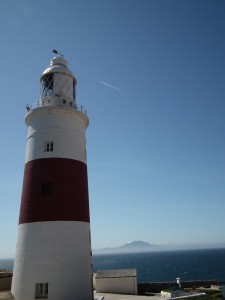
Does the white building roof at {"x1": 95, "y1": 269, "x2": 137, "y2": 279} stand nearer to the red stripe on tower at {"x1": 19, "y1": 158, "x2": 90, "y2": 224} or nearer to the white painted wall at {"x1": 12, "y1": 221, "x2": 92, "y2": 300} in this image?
the white painted wall at {"x1": 12, "y1": 221, "x2": 92, "y2": 300}

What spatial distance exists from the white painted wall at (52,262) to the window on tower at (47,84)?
27.7 ft

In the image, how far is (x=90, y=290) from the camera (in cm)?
1748

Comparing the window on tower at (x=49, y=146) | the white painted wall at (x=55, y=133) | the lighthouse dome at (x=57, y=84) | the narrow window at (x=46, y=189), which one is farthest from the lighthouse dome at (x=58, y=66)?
the narrow window at (x=46, y=189)

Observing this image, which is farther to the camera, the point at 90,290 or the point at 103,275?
the point at 103,275

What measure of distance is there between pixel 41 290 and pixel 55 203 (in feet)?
15.0

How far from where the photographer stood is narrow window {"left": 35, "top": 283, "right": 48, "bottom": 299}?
1608 centimetres

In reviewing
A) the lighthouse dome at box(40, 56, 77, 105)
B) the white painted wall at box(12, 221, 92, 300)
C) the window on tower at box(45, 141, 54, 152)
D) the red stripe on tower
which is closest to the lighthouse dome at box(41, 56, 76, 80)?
the lighthouse dome at box(40, 56, 77, 105)

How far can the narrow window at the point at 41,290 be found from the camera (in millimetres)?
16078

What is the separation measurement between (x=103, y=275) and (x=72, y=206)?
996 centimetres

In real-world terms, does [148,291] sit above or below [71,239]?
below

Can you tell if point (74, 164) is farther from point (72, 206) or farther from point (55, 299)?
point (55, 299)

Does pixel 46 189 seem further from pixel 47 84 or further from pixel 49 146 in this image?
pixel 47 84

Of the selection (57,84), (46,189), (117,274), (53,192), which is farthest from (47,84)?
(117,274)

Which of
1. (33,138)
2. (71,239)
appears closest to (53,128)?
(33,138)
